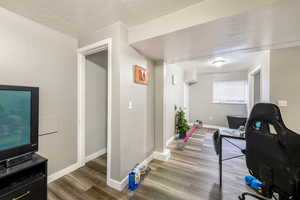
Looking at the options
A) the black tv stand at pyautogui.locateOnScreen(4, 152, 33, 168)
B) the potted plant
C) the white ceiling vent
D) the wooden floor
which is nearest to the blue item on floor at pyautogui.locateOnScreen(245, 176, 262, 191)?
the wooden floor

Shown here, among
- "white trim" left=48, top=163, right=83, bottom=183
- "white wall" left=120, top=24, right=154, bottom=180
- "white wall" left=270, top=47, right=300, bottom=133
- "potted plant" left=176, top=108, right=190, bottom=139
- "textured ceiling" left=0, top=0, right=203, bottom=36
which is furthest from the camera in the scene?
"potted plant" left=176, top=108, right=190, bottom=139

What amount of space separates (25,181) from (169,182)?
1.78 metres

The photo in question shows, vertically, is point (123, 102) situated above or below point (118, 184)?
above

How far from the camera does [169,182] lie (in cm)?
191

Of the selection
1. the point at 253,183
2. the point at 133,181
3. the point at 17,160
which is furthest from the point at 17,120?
the point at 253,183

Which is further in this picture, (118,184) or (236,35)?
(118,184)

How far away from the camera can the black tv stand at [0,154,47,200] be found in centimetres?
115

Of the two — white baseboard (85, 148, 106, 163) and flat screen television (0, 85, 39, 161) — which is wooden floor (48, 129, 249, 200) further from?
flat screen television (0, 85, 39, 161)

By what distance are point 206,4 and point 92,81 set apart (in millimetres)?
2276

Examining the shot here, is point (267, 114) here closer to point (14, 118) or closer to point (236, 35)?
point (236, 35)

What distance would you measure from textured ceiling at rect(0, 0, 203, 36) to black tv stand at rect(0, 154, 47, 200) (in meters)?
1.79

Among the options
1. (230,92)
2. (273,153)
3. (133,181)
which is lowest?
(133,181)

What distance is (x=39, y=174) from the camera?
1.37m

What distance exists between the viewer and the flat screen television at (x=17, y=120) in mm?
1255
